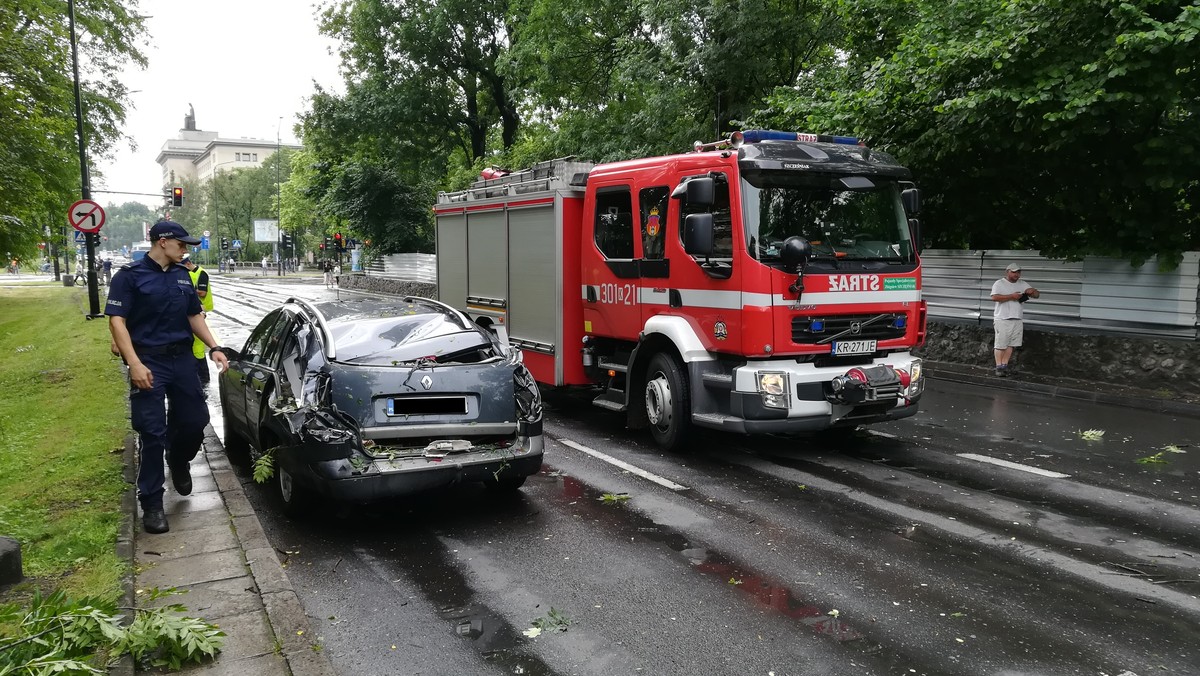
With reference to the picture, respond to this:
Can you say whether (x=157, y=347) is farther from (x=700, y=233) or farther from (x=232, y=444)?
(x=700, y=233)

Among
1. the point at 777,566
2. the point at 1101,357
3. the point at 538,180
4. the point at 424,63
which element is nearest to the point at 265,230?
the point at 424,63

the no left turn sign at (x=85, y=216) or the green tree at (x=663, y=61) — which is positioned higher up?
the green tree at (x=663, y=61)

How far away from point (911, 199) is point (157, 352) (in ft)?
21.1

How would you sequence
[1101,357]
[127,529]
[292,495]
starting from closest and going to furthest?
[127,529] → [292,495] → [1101,357]

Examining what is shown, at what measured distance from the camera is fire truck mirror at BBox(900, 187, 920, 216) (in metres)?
7.89

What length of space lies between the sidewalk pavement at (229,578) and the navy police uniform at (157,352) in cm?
43

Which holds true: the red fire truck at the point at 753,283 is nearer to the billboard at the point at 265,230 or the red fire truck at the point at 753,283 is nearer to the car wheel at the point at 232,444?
the car wheel at the point at 232,444

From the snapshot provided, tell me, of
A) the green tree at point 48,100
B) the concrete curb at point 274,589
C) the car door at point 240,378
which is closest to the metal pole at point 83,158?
the green tree at point 48,100

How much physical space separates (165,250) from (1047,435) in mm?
8620

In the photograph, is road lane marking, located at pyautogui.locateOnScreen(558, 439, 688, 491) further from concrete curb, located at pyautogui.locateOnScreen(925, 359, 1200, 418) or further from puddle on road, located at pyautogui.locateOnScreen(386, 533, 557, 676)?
concrete curb, located at pyautogui.locateOnScreen(925, 359, 1200, 418)

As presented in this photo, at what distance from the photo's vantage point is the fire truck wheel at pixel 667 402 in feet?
25.7

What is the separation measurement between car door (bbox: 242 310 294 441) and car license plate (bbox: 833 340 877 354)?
462cm

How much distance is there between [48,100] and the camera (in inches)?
818

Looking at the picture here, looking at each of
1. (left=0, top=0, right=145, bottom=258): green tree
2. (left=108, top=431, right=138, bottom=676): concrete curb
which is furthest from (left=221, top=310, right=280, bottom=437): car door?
(left=0, top=0, right=145, bottom=258): green tree
